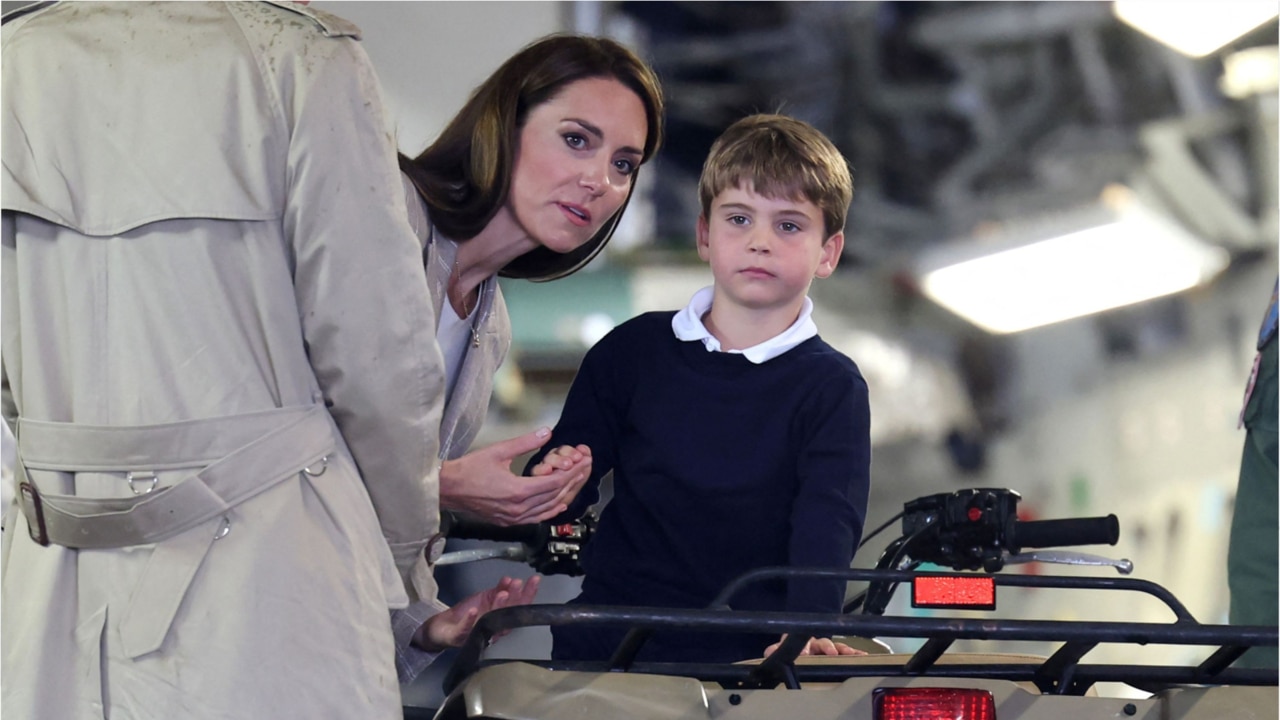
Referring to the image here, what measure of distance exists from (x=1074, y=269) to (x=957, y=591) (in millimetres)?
6084

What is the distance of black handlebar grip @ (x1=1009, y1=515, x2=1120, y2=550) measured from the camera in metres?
2.27

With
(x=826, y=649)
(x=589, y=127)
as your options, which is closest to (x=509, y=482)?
(x=826, y=649)

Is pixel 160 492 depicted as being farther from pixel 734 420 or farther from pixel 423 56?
pixel 423 56

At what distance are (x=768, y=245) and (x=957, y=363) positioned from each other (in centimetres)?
548

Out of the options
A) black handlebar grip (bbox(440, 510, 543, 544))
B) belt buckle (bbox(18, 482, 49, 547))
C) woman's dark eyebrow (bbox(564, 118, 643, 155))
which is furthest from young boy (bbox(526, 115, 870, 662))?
belt buckle (bbox(18, 482, 49, 547))

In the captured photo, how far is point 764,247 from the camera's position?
2.52 metres

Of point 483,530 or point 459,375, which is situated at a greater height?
point 459,375

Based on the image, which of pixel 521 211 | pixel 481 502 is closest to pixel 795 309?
pixel 521 211

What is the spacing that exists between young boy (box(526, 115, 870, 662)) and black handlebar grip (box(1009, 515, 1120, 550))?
0.82ft

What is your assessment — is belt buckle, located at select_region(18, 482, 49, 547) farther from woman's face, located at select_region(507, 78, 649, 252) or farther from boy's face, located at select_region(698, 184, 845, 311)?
boy's face, located at select_region(698, 184, 845, 311)

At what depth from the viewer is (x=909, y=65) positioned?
7477 mm

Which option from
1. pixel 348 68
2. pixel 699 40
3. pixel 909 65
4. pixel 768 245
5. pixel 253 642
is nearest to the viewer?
pixel 253 642

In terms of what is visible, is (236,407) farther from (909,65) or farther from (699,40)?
(909,65)

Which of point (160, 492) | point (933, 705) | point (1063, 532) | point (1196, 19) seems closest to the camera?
point (160, 492)
